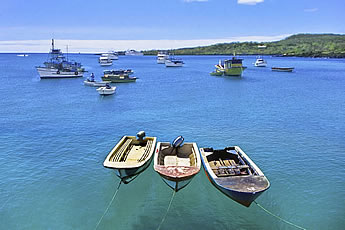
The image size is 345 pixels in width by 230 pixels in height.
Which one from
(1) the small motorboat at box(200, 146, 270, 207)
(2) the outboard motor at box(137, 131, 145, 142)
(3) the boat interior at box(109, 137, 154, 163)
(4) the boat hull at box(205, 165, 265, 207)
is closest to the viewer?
(4) the boat hull at box(205, 165, 265, 207)

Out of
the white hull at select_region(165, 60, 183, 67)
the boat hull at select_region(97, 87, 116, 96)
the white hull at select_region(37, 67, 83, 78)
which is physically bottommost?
the boat hull at select_region(97, 87, 116, 96)

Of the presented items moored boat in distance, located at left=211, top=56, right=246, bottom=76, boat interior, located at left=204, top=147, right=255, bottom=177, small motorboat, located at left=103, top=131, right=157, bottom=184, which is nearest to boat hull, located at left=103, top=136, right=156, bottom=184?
small motorboat, located at left=103, top=131, right=157, bottom=184

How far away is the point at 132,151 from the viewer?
19.9 metres

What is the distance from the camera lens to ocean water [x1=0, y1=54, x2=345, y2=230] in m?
15.2

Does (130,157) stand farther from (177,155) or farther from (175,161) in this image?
(177,155)

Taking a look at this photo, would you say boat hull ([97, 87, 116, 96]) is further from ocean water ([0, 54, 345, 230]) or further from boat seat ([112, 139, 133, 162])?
boat seat ([112, 139, 133, 162])

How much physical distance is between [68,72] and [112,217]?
70336mm

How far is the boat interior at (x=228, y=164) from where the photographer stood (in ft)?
54.4

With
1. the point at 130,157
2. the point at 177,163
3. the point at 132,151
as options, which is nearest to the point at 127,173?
the point at 130,157

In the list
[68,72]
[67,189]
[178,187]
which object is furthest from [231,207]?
[68,72]

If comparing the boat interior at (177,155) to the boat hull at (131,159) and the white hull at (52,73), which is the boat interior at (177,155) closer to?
the boat hull at (131,159)

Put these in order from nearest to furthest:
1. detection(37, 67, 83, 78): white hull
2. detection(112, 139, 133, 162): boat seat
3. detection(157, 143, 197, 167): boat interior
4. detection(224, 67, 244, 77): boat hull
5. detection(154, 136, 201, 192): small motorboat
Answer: detection(154, 136, 201, 192): small motorboat, detection(112, 139, 133, 162): boat seat, detection(157, 143, 197, 167): boat interior, detection(37, 67, 83, 78): white hull, detection(224, 67, 244, 77): boat hull

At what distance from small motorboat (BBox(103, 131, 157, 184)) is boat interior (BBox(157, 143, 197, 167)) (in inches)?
30.1

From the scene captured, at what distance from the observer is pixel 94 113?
38.6 metres
